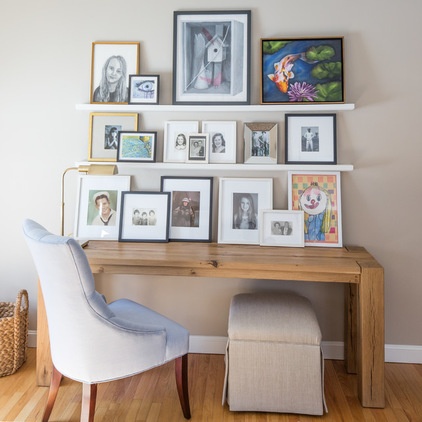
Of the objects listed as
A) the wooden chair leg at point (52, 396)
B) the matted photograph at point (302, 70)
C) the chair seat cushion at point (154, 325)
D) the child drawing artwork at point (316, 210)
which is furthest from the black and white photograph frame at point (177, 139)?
the wooden chair leg at point (52, 396)

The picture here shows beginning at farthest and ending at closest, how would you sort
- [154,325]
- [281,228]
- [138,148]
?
[138,148] < [281,228] < [154,325]

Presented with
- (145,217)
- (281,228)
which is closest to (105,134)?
(145,217)

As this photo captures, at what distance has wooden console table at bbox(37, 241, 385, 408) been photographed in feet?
6.27

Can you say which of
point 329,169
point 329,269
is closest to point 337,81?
point 329,169

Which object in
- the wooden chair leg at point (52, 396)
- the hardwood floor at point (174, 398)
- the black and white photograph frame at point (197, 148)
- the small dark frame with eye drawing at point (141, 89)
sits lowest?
the hardwood floor at point (174, 398)

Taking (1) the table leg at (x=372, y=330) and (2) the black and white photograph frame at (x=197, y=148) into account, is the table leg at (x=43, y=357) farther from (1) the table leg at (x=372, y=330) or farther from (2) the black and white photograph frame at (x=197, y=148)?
(1) the table leg at (x=372, y=330)

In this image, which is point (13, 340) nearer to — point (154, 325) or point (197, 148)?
point (154, 325)

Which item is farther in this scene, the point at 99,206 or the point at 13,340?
the point at 99,206

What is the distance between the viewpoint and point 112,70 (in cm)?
247

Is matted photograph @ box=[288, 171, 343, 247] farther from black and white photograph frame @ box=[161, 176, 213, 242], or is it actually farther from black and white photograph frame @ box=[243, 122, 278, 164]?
black and white photograph frame @ box=[161, 176, 213, 242]

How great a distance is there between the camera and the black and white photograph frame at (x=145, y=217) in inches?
94.9

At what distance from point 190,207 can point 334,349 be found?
48.6 inches

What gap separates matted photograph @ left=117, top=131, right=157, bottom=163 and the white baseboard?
3.82ft

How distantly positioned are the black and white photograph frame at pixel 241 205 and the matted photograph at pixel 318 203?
0.52 feet
